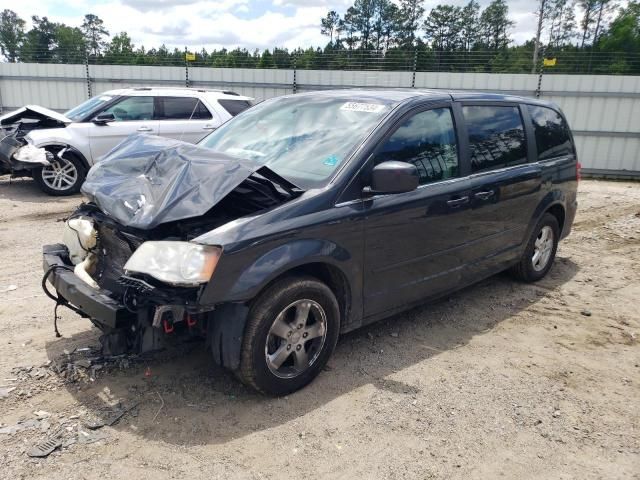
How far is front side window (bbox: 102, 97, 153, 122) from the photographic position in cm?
962

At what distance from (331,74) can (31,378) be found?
13.3m

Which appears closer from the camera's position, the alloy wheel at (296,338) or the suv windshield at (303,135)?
the alloy wheel at (296,338)

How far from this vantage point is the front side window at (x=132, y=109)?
9.62m

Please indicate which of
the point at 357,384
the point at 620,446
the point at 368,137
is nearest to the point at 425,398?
the point at 357,384

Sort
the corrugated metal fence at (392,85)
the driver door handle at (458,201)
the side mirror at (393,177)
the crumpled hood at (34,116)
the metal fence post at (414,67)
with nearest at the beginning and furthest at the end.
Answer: the side mirror at (393,177)
the driver door handle at (458,201)
the crumpled hood at (34,116)
the corrugated metal fence at (392,85)
the metal fence post at (414,67)

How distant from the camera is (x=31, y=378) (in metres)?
3.45

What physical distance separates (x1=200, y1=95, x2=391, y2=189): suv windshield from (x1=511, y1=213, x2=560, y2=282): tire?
2523 millimetres

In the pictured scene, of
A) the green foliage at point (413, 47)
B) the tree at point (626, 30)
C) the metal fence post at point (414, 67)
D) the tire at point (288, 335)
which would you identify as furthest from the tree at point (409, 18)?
the tire at point (288, 335)

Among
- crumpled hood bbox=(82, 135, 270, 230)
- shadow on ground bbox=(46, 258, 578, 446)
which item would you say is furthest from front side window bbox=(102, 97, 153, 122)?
shadow on ground bbox=(46, 258, 578, 446)

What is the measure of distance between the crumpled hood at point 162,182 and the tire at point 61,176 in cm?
601

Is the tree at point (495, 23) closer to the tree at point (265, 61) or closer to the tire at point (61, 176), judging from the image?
the tree at point (265, 61)

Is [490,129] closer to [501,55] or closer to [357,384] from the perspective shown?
[357,384]

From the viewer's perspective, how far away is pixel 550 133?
5543 millimetres

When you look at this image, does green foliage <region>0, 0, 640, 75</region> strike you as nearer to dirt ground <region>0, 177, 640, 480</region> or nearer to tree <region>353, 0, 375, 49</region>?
tree <region>353, 0, 375, 49</region>
